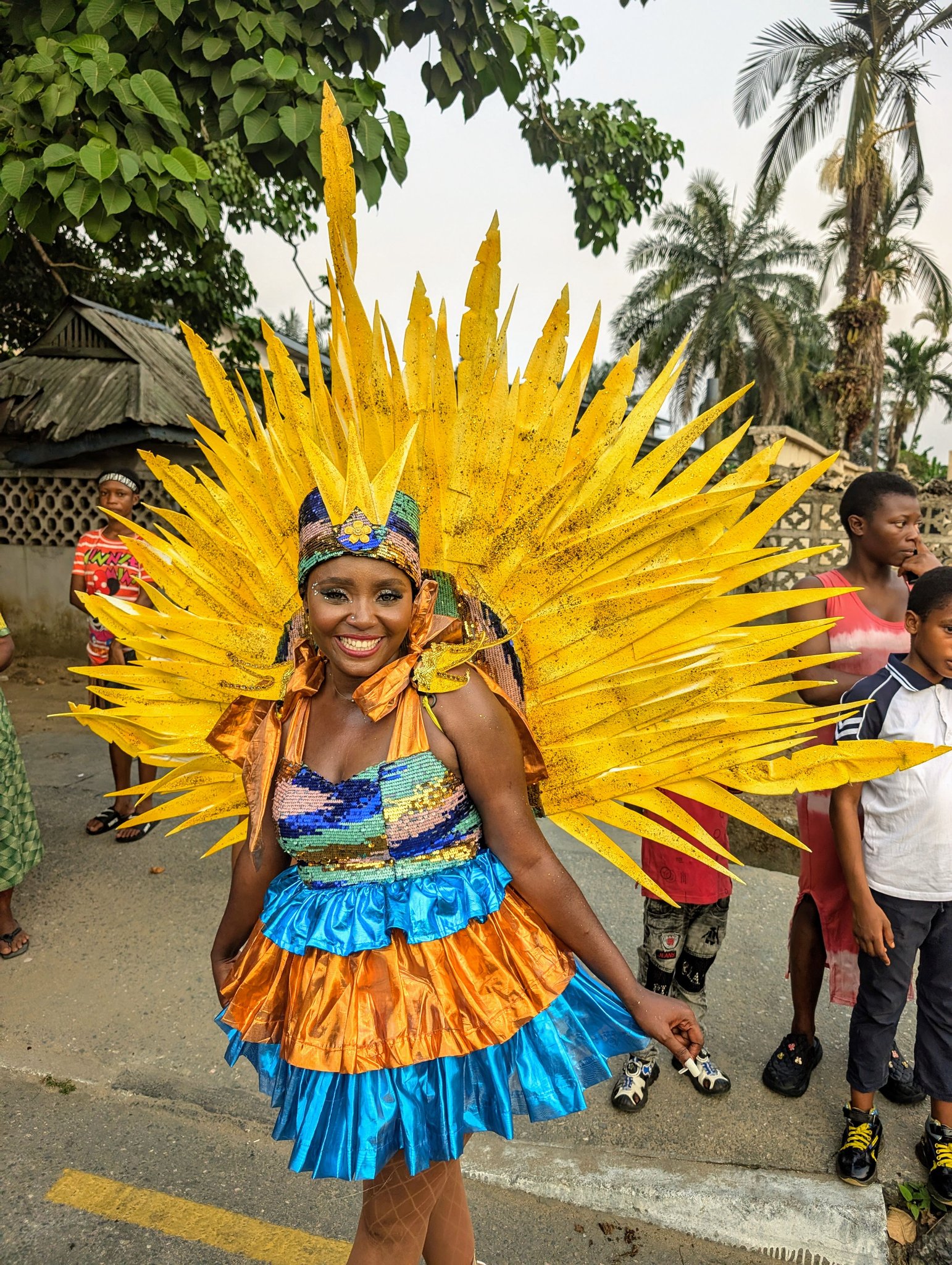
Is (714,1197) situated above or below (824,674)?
below

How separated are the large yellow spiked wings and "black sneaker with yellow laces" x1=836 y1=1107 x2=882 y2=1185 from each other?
1247 millimetres

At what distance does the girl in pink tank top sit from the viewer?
2561 mm

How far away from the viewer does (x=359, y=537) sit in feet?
4.61

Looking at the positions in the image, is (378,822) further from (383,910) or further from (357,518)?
(357,518)

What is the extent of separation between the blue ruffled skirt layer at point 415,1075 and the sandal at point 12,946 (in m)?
2.41

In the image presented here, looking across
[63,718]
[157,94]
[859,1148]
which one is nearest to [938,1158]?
[859,1148]

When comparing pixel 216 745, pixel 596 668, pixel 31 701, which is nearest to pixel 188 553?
pixel 216 745

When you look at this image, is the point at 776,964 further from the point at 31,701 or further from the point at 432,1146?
the point at 31,701

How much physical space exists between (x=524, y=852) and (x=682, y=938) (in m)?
1.36

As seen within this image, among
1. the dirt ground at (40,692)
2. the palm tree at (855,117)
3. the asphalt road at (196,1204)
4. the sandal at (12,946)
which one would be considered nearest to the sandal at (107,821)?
the sandal at (12,946)

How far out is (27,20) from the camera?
3.48 m

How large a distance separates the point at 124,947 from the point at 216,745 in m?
2.36

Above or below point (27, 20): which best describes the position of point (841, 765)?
below

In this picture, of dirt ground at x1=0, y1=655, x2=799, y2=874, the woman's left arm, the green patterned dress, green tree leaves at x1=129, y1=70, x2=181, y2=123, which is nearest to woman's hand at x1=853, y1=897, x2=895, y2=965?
the woman's left arm
